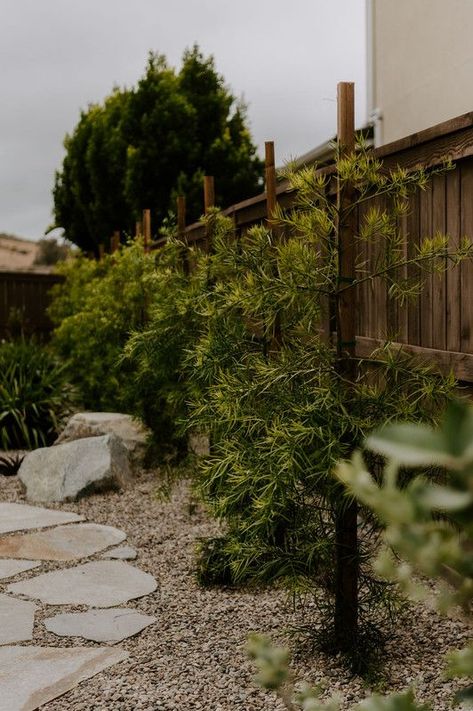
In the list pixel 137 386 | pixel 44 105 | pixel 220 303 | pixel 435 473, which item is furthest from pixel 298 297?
pixel 44 105

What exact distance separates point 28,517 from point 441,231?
3409 mm

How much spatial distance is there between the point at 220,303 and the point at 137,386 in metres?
2.75

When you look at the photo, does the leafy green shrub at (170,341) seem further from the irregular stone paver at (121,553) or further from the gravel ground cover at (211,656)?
the gravel ground cover at (211,656)

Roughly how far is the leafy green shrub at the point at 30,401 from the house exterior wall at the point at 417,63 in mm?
4153

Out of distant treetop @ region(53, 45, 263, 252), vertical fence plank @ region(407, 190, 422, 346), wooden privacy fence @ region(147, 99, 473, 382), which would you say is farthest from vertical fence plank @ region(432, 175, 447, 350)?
distant treetop @ region(53, 45, 263, 252)

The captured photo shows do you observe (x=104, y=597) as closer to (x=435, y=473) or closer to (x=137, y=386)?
(x=435, y=473)

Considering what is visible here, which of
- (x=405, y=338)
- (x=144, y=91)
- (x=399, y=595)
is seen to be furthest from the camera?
(x=144, y=91)

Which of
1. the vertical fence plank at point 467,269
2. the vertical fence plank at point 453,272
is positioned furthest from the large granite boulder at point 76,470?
the vertical fence plank at point 467,269

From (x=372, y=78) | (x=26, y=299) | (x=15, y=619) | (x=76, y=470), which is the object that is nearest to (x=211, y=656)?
(x=15, y=619)

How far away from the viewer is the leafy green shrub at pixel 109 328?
762cm

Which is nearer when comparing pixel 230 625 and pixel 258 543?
pixel 258 543

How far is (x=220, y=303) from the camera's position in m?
4.06

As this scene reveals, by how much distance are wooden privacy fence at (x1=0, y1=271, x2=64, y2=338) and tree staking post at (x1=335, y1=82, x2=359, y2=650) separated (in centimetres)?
1267

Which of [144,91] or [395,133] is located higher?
[144,91]
